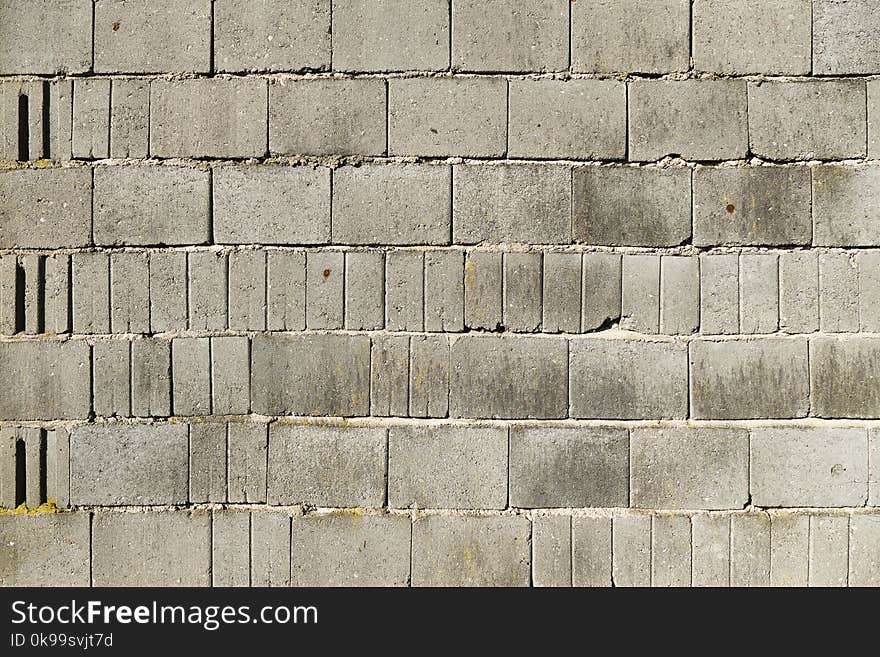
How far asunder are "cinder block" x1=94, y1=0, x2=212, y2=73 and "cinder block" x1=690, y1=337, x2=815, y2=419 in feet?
8.80

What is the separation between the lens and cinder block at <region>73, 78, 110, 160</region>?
275cm

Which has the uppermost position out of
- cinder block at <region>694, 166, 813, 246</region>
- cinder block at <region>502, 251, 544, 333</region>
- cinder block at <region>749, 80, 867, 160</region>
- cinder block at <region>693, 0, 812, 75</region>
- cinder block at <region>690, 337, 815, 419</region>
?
cinder block at <region>693, 0, 812, 75</region>

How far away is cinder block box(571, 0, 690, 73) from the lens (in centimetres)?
271

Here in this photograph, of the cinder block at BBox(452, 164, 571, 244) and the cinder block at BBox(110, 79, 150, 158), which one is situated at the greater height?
the cinder block at BBox(110, 79, 150, 158)

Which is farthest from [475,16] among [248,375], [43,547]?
[43,547]

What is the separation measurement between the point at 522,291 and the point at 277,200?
1212 mm

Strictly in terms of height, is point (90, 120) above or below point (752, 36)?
below

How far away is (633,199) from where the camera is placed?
2.73m

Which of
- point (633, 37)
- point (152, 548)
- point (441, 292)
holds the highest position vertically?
point (633, 37)

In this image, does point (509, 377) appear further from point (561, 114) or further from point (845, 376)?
point (845, 376)

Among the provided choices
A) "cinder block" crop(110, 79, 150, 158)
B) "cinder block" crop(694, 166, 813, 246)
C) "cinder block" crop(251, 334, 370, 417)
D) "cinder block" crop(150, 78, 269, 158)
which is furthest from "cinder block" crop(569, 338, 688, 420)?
"cinder block" crop(110, 79, 150, 158)

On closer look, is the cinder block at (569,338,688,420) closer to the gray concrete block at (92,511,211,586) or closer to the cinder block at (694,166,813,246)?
the cinder block at (694,166,813,246)

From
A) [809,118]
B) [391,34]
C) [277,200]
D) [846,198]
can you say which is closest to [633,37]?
[809,118]

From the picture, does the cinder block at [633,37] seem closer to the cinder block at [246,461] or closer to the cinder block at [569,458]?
the cinder block at [569,458]
